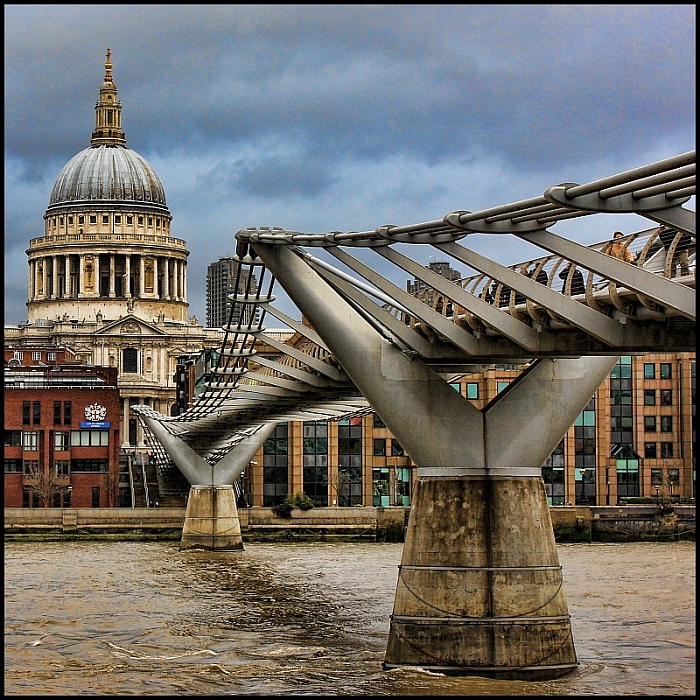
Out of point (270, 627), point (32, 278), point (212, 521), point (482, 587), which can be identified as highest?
point (32, 278)

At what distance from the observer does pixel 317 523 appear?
79938mm

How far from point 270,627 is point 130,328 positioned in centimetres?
13155

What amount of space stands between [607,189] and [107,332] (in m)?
151

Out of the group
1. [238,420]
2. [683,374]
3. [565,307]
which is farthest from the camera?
[683,374]

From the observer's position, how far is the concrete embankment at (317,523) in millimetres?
78562

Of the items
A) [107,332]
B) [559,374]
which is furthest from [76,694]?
[107,332]

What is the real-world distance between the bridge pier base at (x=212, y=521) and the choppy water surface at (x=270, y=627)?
14.8 feet

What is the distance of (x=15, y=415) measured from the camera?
307ft

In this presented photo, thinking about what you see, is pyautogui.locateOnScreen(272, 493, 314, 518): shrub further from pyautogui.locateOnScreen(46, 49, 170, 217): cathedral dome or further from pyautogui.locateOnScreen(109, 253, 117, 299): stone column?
pyautogui.locateOnScreen(46, 49, 170, 217): cathedral dome

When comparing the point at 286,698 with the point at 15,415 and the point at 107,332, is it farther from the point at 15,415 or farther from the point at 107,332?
the point at 107,332

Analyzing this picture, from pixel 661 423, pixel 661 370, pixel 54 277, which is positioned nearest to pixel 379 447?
pixel 661 423

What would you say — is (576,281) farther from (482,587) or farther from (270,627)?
(270,627)

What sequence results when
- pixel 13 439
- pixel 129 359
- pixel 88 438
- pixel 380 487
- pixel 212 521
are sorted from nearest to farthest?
pixel 212 521, pixel 380 487, pixel 13 439, pixel 88 438, pixel 129 359

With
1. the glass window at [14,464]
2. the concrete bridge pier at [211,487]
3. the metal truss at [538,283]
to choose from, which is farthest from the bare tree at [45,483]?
the metal truss at [538,283]
